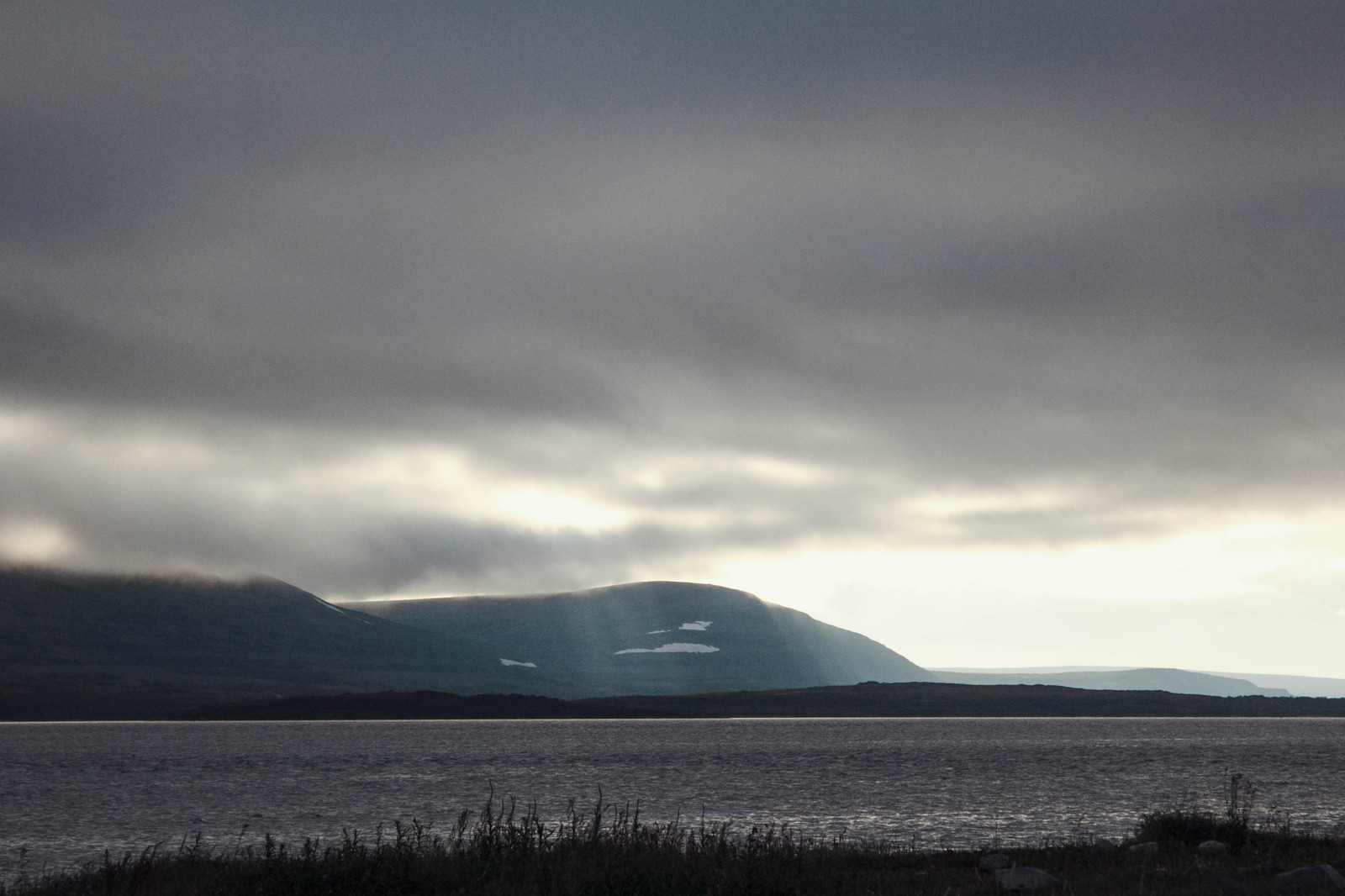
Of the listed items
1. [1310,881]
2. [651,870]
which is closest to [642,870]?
[651,870]

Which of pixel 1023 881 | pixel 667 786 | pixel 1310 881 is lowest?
pixel 667 786

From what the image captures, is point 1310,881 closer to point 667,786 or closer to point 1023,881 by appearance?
point 1023,881

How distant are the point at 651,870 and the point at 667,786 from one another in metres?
51.6

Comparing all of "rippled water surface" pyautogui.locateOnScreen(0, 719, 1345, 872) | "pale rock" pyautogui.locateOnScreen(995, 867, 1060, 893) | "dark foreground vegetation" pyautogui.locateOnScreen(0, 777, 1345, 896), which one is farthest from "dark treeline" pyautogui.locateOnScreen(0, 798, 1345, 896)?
"rippled water surface" pyautogui.locateOnScreen(0, 719, 1345, 872)

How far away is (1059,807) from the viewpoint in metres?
50.9

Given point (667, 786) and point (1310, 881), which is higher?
point (1310, 881)

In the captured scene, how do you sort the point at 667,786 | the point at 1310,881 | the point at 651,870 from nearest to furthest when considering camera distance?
the point at 651,870 < the point at 1310,881 < the point at 667,786

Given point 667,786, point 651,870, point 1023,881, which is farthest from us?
point 667,786

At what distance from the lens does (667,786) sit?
6894 cm

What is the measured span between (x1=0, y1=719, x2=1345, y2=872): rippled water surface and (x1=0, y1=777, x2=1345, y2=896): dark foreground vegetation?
1057 cm

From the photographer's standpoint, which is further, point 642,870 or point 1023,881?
point 1023,881

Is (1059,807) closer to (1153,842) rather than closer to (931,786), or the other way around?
(931,786)

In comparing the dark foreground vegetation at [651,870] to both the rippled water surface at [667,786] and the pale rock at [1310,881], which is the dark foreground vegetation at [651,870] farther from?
the rippled water surface at [667,786]

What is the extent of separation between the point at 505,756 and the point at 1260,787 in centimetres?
7480
